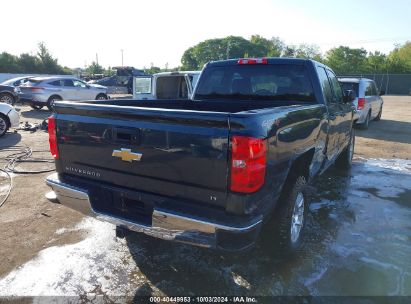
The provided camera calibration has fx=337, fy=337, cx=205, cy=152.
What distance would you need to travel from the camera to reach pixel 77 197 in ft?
10.1

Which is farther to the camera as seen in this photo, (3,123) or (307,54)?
(307,54)

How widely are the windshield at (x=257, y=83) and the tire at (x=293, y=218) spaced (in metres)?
1.29

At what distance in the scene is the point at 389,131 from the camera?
12.2 m

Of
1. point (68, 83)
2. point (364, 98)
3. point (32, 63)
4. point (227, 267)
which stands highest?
point (32, 63)

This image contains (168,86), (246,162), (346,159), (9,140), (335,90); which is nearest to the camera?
(246,162)

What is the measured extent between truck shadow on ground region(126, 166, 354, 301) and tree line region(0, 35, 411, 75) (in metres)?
40.7

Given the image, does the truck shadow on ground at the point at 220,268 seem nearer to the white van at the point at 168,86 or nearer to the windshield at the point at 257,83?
the windshield at the point at 257,83

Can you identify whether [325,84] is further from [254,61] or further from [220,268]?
[220,268]

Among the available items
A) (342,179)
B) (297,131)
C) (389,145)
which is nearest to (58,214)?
(297,131)

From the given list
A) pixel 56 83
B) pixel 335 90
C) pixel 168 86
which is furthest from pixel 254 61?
pixel 56 83

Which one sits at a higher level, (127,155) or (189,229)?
(127,155)

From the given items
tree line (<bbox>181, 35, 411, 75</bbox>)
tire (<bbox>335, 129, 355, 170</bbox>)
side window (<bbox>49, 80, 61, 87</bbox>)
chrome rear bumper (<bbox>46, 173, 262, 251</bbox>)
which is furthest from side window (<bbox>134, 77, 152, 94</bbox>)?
tree line (<bbox>181, 35, 411, 75</bbox>)

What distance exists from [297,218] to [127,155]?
77.2 inches

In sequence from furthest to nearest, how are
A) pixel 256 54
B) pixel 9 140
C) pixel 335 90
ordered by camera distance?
pixel 256 54
pixel 9 140
pixel 335 90
